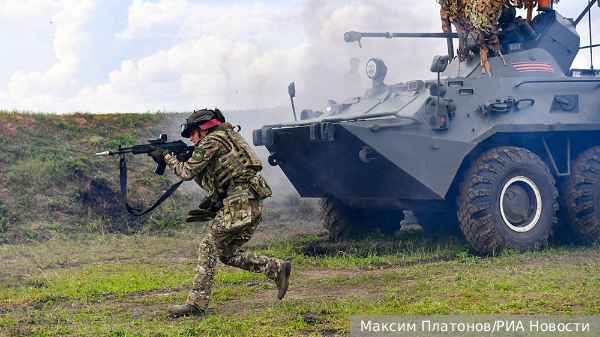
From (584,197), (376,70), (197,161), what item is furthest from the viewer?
(376,70)

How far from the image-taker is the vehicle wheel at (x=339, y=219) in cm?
903

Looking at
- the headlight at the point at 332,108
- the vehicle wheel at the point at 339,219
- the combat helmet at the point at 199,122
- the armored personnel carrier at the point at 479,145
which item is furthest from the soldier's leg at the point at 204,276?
the headlight at the point at 332,108

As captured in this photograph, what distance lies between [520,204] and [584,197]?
40.2 inches

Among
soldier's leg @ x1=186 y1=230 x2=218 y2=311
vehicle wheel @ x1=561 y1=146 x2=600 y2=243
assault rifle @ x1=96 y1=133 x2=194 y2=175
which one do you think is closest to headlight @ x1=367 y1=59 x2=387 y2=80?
vehicle wheel @ x1=561 y1=146 x2=600 y2=243

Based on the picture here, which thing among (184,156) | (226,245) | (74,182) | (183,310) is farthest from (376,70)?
(74,182)

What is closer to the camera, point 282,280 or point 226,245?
point 226,245

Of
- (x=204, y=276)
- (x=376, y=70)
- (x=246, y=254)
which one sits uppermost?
(x=376, y=70)

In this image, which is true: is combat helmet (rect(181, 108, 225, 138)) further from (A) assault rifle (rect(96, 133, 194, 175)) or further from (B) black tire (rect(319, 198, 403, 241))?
(B) black tire (rect(319, 198, 403, 241))

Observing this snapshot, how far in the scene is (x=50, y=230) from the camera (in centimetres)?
970

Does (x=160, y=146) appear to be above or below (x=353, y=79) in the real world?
below

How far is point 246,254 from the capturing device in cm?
508

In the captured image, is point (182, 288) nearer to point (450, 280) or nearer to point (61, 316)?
point (61, 316)

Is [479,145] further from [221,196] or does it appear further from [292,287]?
[221,196]

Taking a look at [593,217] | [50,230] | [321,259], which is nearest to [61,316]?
[321,259]
